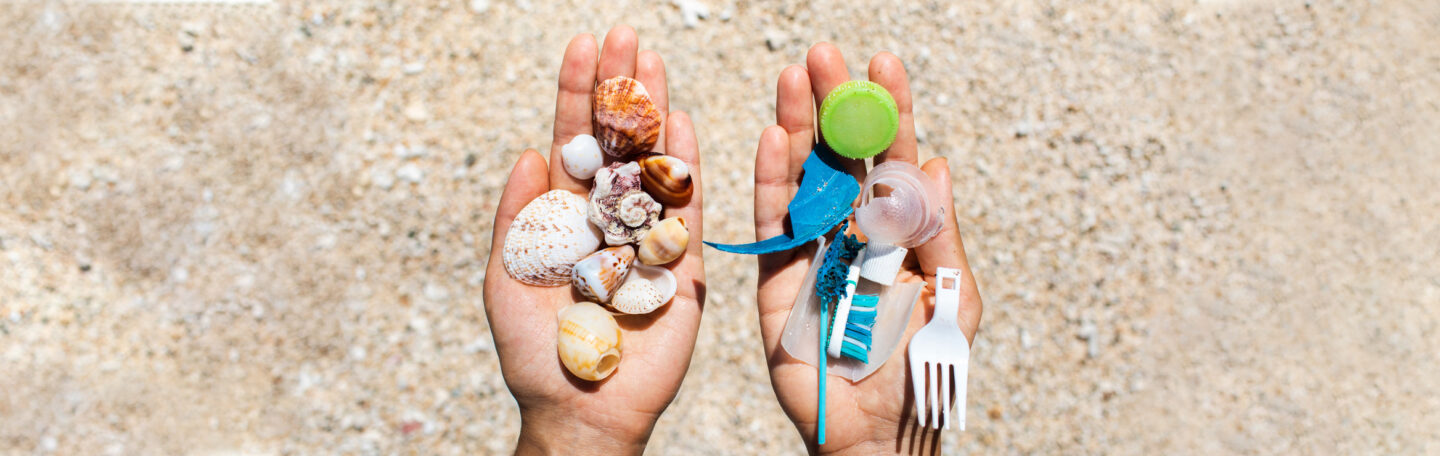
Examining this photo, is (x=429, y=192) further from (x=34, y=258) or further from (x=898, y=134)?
(x=898, y=134)

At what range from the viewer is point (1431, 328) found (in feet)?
13.5

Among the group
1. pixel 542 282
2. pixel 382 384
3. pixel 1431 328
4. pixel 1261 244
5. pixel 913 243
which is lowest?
pixel 382 384

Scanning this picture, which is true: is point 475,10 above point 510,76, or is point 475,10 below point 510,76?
above

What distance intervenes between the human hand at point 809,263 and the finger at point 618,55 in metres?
0.59

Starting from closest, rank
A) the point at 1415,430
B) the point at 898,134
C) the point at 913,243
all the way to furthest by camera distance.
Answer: the point at 913,243, the point at 898,134, the point at 1415,430

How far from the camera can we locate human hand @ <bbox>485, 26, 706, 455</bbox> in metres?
2.97

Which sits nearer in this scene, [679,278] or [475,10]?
[679,278]

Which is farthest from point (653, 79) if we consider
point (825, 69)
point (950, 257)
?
point (950, 257)

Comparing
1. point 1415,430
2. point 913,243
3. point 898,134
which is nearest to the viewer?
point 913,243

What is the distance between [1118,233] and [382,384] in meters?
3.73

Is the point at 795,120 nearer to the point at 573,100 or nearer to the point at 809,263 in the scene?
the point at 809,263

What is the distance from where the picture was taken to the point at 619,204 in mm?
3152

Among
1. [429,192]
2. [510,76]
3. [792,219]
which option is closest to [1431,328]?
[792,219]

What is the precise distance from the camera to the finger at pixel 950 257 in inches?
119
